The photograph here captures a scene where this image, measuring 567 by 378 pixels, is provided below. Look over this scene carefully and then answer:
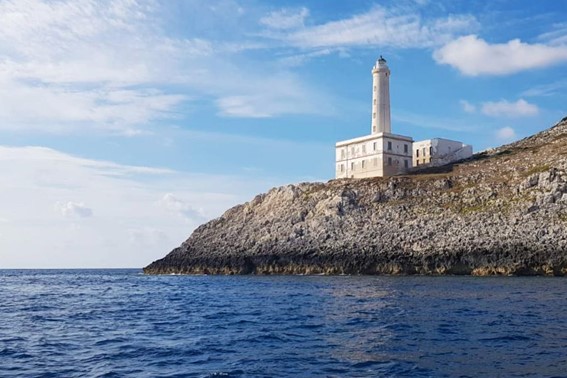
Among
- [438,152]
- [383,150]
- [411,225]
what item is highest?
[438,152]

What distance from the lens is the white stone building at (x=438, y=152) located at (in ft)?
384

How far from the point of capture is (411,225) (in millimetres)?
82625

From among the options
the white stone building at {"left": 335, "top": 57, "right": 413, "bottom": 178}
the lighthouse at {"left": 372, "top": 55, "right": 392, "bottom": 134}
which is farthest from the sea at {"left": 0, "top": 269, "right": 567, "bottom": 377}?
the lighthouse at {"left": 372, "top": 55, "right": 392, "bottom": 134}

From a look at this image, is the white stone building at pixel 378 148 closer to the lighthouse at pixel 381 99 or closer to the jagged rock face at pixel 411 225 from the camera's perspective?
the lighthouse at pixel 381 99

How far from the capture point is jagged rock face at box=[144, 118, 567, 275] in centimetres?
7256

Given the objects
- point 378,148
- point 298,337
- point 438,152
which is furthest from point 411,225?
point 298,337

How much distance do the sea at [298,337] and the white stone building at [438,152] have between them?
72.4 metres

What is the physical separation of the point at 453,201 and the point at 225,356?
6976cm

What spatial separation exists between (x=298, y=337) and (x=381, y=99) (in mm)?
94827

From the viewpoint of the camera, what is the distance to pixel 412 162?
116 meters

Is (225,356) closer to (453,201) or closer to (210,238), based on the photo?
(453,201)

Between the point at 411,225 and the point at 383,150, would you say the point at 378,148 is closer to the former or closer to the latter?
the point at 383,150

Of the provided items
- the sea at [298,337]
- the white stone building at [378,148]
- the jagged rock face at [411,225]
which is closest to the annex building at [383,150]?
the white stone building at [378,148]

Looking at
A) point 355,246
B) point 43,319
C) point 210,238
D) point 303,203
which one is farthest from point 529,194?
point 43,319
